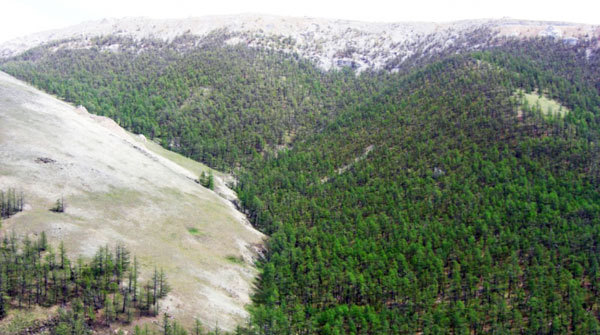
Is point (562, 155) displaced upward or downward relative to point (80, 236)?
upward

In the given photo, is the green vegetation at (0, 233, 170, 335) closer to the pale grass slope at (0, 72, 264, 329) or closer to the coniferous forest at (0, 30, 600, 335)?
the coniferous forest at (0, 30, 600, 335)

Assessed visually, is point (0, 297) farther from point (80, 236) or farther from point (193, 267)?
point (193, 267)

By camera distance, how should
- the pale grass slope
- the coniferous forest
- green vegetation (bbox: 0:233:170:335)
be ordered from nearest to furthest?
green vegetation (bbox: 0:233:170:335)
the pale grass slope
the coniferous forest

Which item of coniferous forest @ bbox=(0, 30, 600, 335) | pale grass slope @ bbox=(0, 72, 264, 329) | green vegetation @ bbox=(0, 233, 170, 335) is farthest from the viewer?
coniferous forest @ bbox=(0, 30, 600, 335)

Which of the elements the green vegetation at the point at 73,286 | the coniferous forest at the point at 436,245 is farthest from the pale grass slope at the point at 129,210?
the coniferous forest at the point at 436,245

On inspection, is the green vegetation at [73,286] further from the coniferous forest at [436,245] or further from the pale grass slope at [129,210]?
the pale grass slope at [129,210]

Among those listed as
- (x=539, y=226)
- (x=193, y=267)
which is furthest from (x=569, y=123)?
(x=193, y=267)

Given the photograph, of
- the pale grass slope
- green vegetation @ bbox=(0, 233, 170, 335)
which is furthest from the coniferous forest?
the pale grass slope

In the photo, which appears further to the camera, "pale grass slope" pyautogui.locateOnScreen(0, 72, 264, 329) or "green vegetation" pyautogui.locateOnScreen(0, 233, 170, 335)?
"pale grass slope" pyautogui.locateOnScreen(0, 72, 264, 329)

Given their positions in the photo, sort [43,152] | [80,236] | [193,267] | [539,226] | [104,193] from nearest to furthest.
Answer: [80,236] → [193,267] → [104,193] → [43,152] → [539,226]
